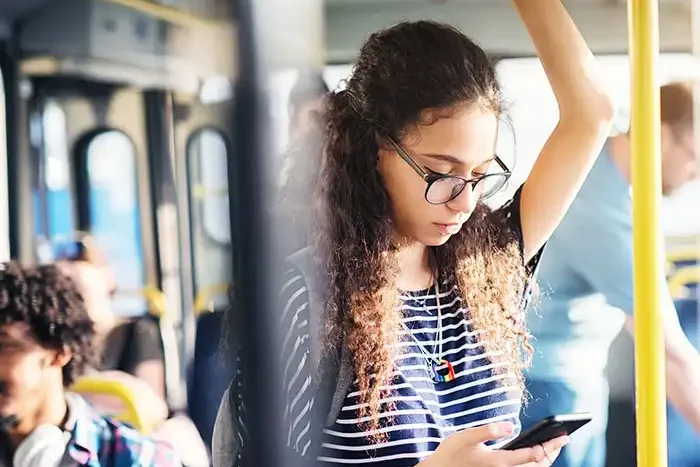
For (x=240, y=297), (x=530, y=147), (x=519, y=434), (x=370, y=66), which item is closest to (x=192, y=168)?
(x=240, y=297)

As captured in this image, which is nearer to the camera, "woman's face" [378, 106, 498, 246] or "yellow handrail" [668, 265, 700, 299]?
"woman's face" [378, 106, 498, 246]

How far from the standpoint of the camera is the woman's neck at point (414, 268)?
1445 millimetres

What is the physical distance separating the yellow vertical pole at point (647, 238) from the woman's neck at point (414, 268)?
370 mm

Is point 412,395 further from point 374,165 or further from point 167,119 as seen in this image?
point 167,119

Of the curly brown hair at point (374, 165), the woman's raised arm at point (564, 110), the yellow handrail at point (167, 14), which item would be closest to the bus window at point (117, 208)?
the yellow handrail at point (167, 14)

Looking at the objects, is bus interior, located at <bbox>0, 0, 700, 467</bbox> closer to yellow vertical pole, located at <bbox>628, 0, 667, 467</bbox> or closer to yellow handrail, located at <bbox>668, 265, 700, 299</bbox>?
yellow vertical pole, located at <bbox>628, 0, 667, 467</bbox>

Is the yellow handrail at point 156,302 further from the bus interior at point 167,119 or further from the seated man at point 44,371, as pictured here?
the seated man at point 44,371

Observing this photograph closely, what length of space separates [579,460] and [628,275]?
13.7 inches

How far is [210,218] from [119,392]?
0.34 meters

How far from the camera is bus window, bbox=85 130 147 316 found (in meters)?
1.40

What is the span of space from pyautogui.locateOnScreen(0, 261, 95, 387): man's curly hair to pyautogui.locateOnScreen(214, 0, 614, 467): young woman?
269 millimetres

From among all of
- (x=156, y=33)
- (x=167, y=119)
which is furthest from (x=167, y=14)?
(x=167, y=119)

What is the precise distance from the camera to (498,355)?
146 cm

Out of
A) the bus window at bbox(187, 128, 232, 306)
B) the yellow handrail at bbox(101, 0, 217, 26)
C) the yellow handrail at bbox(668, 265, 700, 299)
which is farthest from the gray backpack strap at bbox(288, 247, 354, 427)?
the yellow handrail at bbox(668, 265, 700, 299)
